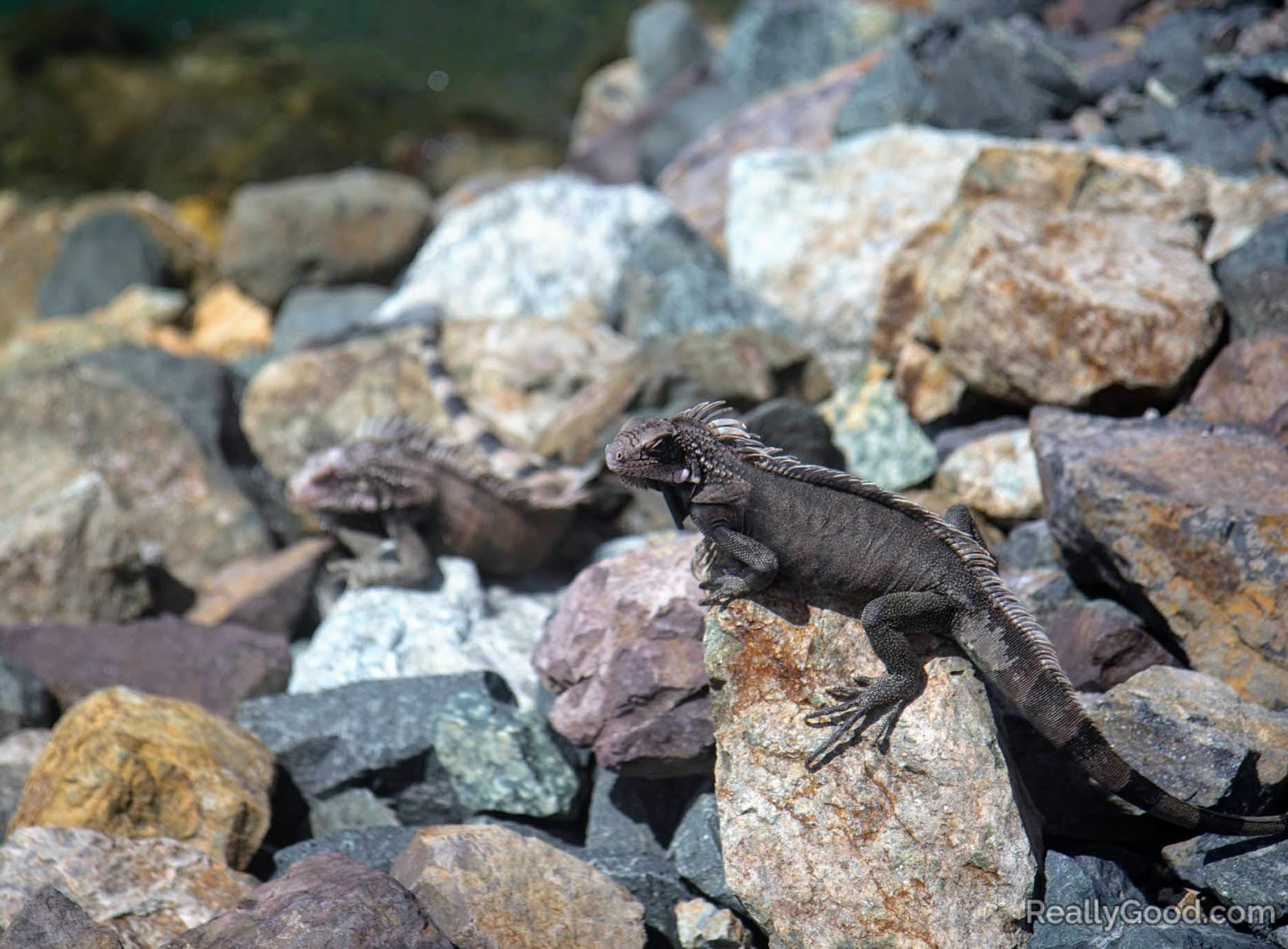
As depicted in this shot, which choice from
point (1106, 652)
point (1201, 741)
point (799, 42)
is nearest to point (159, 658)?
point (1106, 652)

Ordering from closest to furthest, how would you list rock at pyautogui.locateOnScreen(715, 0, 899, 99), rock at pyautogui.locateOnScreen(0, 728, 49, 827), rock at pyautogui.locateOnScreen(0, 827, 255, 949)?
1. rock at pyautogui.locateOnScreen(0, 827, 255, 949)
2. rock at pyautogui.locateOnScreen(0, 728, 49, 827)
3. rock at pyautogui.locateOnScreen(715, 0, 899, 99)

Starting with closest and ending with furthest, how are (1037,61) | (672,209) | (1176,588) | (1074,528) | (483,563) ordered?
(1176,588), (1074,528), (483,563), (1037,61), (672,209)

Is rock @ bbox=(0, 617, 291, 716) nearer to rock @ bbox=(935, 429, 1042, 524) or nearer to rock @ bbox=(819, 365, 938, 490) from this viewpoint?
rock @ bbox=(819, 365, 938, 490)

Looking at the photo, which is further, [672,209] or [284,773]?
[672,209]

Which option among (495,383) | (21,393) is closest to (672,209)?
(495,383)

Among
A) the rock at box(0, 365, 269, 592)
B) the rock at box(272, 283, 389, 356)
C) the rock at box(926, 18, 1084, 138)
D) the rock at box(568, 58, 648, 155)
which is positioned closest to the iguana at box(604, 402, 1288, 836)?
the rock at box(0, 365, 269, 592)

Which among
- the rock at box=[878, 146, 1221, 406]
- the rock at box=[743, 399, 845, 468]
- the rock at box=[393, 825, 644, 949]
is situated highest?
the rock at box=[878, 146, 1221, 406]

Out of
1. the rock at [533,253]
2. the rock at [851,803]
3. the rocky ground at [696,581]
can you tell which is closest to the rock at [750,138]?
the rocky ground at [696,581]

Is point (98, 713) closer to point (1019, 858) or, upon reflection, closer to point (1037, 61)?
point (1019, 858)
